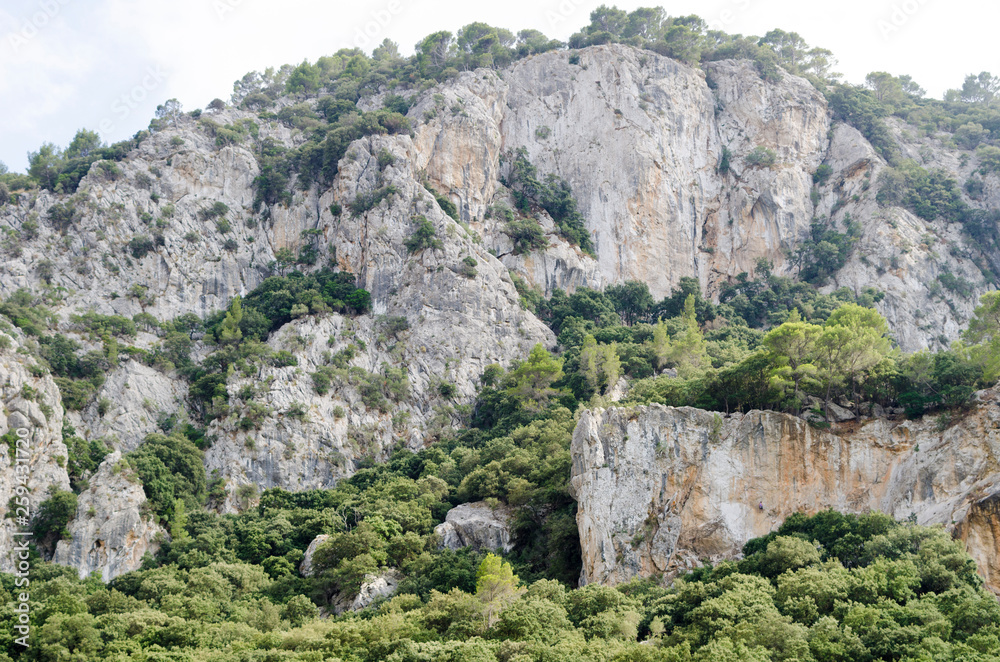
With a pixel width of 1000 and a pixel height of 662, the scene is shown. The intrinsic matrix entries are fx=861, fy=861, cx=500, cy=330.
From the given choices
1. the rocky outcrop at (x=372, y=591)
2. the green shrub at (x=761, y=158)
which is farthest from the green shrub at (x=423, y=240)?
the green shrub at (x=761, y=158)

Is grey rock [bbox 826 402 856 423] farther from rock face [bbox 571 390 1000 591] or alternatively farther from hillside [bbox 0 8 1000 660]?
rock face [bbox 571 390 1000 591]

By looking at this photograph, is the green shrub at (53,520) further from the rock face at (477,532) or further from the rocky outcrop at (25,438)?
the rock face at (477,532)

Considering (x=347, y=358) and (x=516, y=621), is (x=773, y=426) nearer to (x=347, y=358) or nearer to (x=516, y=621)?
(x=516, y=621)

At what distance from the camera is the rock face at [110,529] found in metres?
43.8

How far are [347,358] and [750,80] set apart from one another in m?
52.3

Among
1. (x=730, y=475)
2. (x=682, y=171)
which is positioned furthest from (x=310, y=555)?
(x=682, y=171)

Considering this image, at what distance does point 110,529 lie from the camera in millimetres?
44531

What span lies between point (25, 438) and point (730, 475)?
3675cm

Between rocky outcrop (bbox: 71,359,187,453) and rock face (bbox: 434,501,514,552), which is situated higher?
rocky outcrop (bbox: 71,359,187,453)

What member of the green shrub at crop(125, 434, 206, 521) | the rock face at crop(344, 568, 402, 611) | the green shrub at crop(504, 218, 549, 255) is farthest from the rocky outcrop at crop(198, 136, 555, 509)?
the rock face at crop(344, 568, 402, 611)

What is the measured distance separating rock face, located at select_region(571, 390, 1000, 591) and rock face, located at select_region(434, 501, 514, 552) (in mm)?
4585

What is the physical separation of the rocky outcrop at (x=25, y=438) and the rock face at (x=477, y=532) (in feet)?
69.5

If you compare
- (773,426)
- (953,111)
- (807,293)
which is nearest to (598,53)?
(807,293)

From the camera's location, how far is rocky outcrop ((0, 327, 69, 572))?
43906mm
